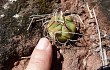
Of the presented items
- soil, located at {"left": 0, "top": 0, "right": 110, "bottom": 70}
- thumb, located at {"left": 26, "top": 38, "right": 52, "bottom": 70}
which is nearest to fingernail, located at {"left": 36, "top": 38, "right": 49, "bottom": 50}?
thumb, located at {"left": 26, "top": 38, "right": 52, "bottom": 70}

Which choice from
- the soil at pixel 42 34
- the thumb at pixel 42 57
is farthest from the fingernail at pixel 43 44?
the soil at pixel 42 34

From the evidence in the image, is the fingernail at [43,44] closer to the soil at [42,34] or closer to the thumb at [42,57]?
the thumb at [42,57]

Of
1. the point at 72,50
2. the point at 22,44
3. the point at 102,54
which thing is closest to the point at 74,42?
the point at 72,50

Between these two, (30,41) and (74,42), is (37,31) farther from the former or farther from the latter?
(74,42)

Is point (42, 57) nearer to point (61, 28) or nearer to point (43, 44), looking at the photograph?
point (43, 44)

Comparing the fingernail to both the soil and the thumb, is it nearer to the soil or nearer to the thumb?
the thumb

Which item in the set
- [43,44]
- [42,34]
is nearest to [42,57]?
[43,44]
